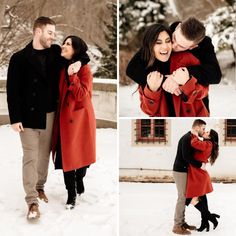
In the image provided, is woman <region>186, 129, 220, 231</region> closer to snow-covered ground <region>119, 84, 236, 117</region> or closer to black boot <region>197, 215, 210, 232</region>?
black boot <region>197, 215, 210, 232</region>

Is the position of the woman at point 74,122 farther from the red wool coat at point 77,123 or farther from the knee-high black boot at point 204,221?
the knee-high black boot at point 204,221

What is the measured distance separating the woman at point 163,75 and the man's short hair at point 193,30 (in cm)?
6

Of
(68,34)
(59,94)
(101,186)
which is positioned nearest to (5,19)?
(68,34)

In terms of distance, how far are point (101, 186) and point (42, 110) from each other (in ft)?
1.31

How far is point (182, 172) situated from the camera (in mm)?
1727

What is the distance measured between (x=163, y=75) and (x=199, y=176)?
46 cm

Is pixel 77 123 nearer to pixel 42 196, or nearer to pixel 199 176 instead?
pixel 42 196

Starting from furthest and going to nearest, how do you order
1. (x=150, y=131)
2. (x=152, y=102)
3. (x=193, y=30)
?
(x=150, y=131)
(x=152, y=102)
(x=193, y=30)

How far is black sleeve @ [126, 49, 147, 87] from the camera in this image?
1.55m

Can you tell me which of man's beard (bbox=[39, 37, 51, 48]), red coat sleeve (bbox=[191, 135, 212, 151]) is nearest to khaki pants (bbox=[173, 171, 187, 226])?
red coat sleeve (bbox=[191, 135, 212, 151])

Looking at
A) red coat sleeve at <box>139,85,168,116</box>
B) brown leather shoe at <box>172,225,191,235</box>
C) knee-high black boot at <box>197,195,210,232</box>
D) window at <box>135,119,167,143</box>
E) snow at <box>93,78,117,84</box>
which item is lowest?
brown leather shoe at <box>172,225,191,235</box>

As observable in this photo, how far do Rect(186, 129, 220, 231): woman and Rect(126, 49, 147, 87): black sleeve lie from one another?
339 millimetres

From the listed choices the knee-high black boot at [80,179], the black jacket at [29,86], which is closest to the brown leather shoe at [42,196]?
the knee-high black boot at [80,179]

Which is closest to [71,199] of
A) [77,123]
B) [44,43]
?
[77,123]
